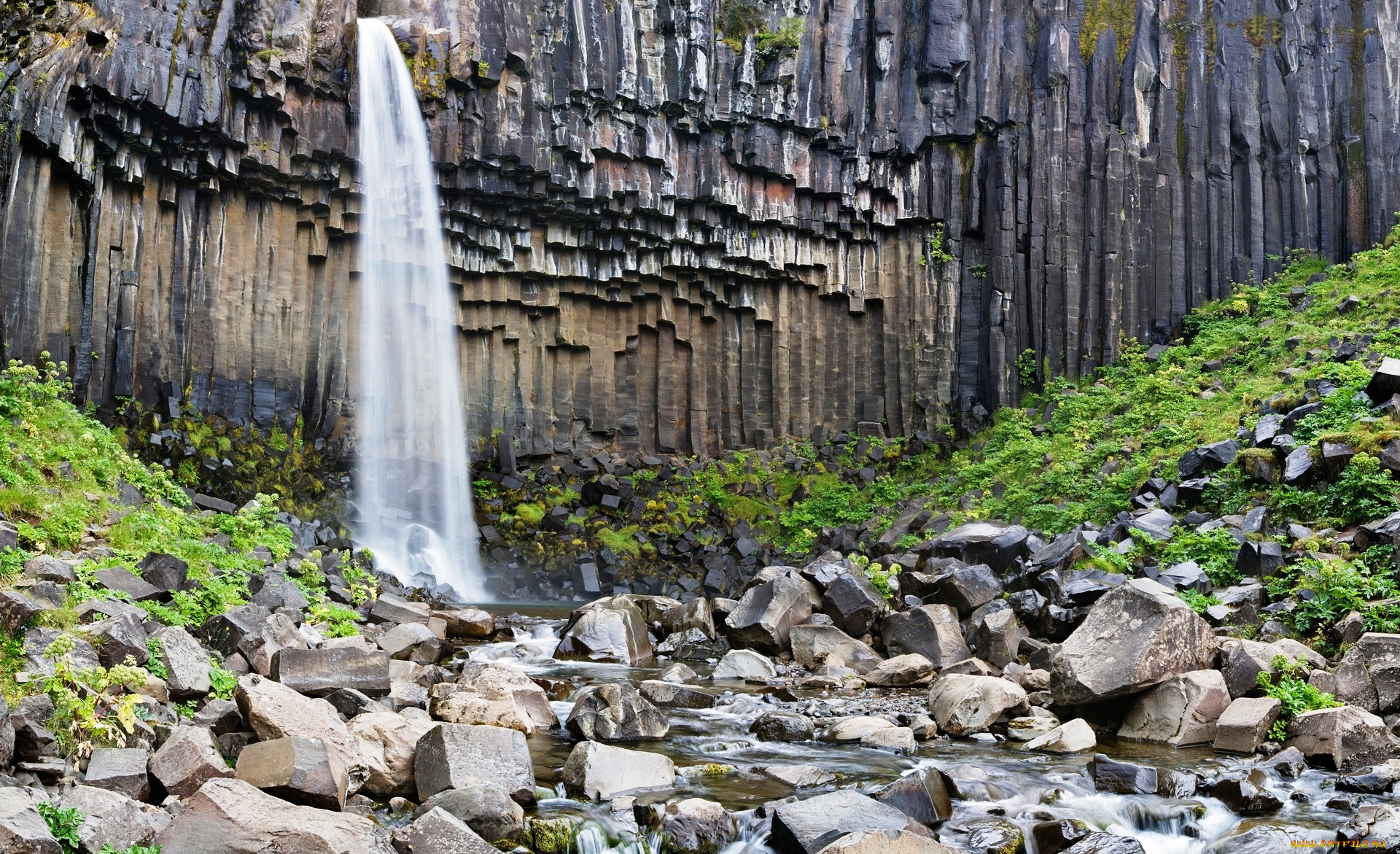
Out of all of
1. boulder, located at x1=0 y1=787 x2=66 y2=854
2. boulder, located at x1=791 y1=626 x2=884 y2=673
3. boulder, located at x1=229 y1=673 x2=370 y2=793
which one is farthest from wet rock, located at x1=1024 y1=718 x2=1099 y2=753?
boulder, located at x1=0 y1=787 x2=66 y2=854

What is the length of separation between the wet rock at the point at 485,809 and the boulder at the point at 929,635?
6.24 m

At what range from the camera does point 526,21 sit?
23094 mm

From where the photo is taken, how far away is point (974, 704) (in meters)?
8.94

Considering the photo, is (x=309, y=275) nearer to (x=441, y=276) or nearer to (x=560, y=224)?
(x=441, y=276)

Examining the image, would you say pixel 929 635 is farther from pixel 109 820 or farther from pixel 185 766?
pixel 109 820

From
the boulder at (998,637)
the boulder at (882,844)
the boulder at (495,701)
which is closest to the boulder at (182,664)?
the boulder at (495,701)

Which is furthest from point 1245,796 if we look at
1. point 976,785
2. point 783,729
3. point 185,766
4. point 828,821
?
point 185,766

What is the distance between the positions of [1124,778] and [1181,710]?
67.5 inches

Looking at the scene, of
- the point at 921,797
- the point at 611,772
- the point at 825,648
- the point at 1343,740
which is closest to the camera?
the point at 921,797

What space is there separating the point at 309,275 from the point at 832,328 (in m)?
12.6

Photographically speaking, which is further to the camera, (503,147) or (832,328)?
(832,328)

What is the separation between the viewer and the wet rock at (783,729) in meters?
8.72

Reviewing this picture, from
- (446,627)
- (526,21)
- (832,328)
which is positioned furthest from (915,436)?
(446,627)

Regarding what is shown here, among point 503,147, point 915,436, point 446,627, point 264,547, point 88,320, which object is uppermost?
point 503,147
